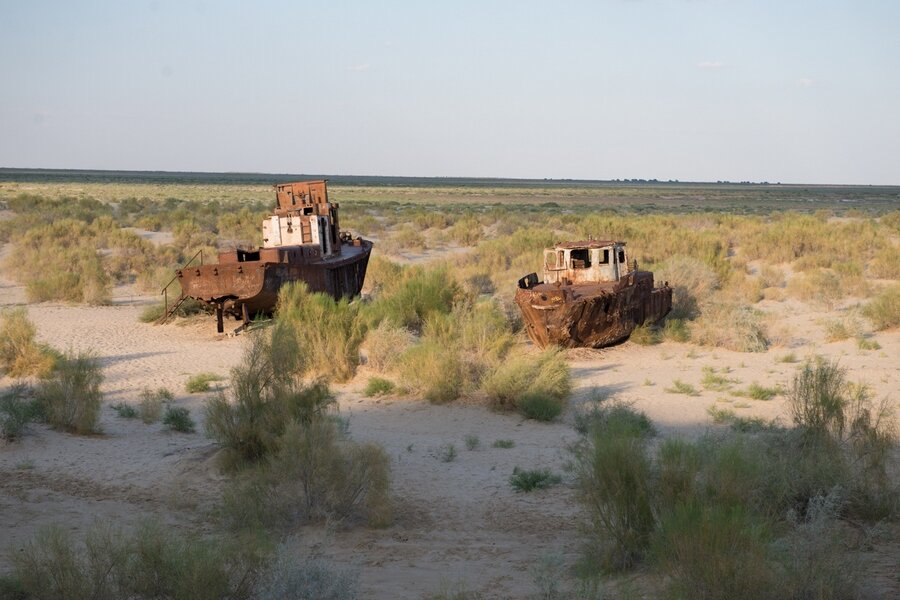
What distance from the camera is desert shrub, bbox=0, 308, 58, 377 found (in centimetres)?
1384

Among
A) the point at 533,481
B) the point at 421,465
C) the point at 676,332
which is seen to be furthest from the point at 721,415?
the point at 676,332

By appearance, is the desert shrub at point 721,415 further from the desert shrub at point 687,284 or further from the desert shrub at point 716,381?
the desert shrub at point 687,284

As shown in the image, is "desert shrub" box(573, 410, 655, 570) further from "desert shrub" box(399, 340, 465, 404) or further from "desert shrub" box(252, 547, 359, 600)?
"desert shrub" box(399, 340, 465, 404)

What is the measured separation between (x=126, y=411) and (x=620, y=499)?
7.15 meters

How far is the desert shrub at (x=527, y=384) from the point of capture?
480 inches

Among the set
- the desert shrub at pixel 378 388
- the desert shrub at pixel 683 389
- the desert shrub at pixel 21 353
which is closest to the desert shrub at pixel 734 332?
the desert shrub at pixel 683 389

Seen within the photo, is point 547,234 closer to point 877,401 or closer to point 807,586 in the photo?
point 877,401

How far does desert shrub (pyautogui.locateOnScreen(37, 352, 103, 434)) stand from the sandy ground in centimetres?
22

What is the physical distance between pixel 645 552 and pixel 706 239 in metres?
25.9

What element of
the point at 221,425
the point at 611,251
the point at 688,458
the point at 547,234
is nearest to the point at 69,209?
the point at 547,234

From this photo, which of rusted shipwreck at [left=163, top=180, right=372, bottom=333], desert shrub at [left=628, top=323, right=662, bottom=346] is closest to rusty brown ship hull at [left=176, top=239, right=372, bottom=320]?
rusted shipwreck at [left=163, top=180, right=372, bottom=333]

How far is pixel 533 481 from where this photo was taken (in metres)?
9.08

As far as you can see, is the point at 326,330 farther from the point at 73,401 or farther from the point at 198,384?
the point at 73,401

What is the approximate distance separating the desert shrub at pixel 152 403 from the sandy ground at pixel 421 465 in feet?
0.56
